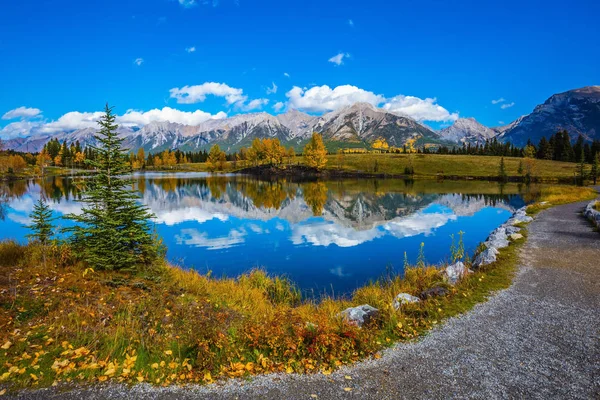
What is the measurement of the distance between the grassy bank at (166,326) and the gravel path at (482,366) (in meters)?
0.52

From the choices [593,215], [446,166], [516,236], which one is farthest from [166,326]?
[446,166]

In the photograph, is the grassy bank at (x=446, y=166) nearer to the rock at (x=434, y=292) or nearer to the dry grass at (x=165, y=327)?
the rock at (x=434, y=292)

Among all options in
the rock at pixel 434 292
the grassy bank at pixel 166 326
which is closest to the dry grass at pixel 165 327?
the grassy bank at pixel 166 326

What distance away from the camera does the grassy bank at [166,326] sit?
8.54 metres

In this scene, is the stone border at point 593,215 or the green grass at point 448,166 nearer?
the stone border at point 593,215

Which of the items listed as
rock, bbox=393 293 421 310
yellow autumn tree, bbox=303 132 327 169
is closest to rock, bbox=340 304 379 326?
rock, bbox=393 293 421 310

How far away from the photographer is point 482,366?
345 inches

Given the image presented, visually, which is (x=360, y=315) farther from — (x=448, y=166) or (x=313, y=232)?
(x=448, y=166)

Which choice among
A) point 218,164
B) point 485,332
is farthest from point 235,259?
point 218,164

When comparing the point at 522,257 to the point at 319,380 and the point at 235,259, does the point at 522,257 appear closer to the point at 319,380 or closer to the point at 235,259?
the point at 319,380

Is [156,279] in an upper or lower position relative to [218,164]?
lower

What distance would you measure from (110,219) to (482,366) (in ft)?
50.3

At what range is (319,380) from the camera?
8.41m

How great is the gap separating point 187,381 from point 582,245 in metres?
26.3
